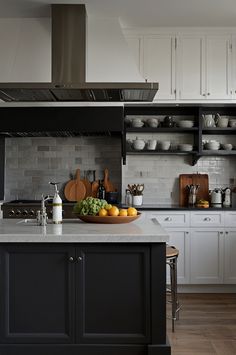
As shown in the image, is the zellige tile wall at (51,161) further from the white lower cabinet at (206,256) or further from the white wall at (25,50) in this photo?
the white lower cabinet at (206,256)

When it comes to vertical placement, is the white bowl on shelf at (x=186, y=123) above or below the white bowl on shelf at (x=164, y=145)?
above

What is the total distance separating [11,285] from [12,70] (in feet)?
8.71

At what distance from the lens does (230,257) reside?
491 cm

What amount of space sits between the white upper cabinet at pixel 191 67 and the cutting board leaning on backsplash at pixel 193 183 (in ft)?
3.29

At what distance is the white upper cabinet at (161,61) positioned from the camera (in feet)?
16.7

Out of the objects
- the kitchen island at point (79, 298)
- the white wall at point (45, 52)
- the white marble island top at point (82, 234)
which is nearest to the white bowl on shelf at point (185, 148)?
the white wall at point (45, 52)

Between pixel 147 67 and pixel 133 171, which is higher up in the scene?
pixel 147 67

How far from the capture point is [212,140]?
216 inches

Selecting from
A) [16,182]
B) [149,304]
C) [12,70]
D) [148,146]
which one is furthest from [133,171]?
[149,304]

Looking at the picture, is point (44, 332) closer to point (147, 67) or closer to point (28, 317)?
point (28, 317)

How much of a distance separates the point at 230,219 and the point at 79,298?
2.47 meters

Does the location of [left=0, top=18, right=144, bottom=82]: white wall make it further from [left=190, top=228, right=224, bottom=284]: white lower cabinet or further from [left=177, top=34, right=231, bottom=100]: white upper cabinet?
[left=190, top=228, right=224, bottom=284]: white lower cabinet

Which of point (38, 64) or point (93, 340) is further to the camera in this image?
point (38, 64)

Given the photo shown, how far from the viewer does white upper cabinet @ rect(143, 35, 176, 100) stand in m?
5.09
